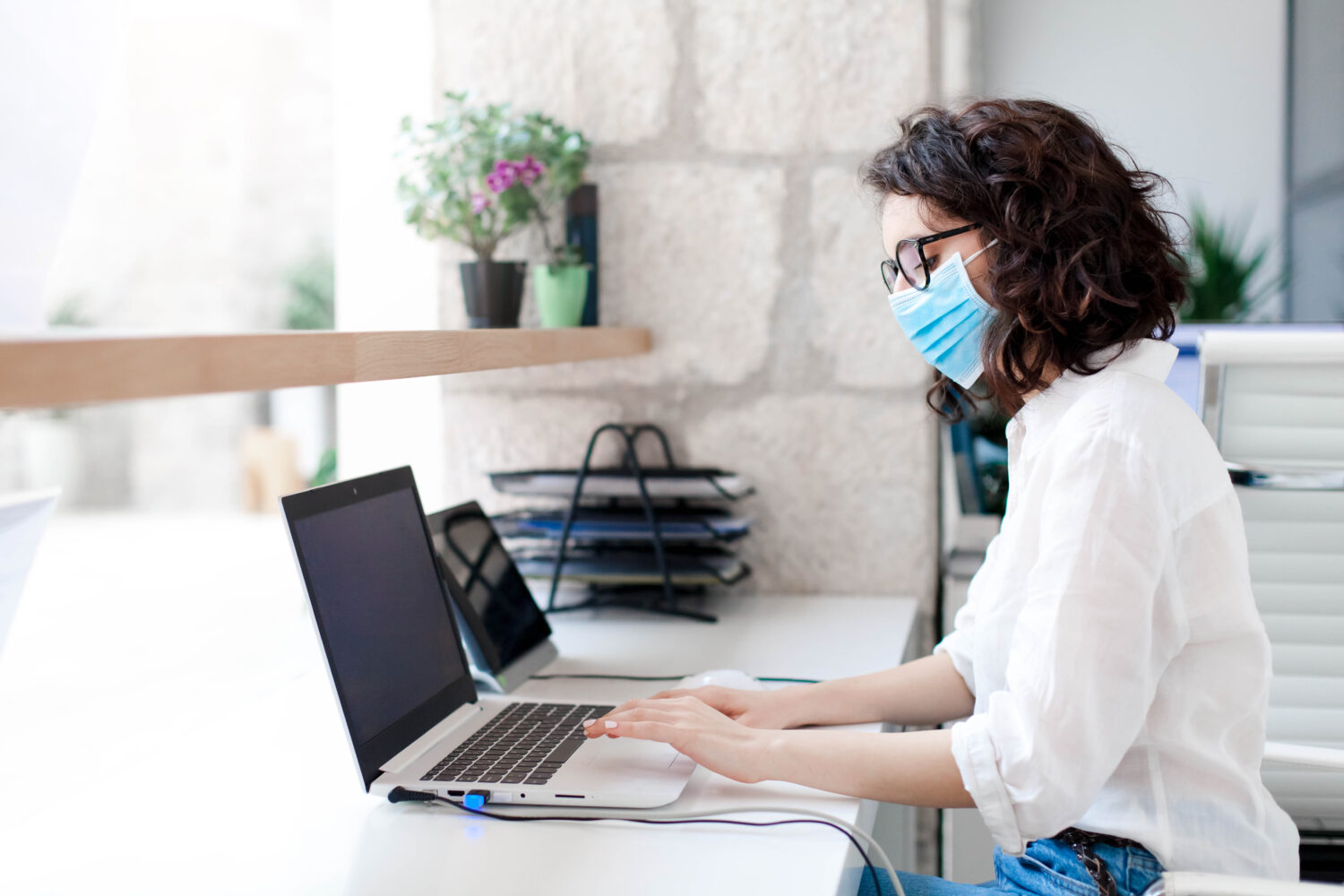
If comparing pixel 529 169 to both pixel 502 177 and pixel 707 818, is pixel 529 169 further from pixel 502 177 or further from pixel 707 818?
pixel 707 818

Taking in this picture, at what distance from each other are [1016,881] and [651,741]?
352mm

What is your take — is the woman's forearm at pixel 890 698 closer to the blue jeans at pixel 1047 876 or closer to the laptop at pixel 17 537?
the blue jeans at pixel 1047 876

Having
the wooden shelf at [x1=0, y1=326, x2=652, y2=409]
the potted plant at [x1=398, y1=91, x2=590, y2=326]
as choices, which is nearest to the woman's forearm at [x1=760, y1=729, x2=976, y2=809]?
the wooden shelf at [x1=0, y1=326, x2=652, y2=409]

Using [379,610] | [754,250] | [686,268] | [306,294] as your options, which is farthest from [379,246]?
[306,294]

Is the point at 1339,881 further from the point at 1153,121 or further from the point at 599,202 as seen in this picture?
the point at 1153,121

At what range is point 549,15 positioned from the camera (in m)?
1.72

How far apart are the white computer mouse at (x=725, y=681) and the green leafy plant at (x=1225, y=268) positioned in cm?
158

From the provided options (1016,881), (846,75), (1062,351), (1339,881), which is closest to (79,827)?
(1016,881)

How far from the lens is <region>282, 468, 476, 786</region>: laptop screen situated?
3.18ft

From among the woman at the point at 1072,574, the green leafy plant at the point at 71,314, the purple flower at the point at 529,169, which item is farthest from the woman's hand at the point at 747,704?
the green leafy plant at the point at 71,314

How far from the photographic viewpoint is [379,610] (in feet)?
3.48

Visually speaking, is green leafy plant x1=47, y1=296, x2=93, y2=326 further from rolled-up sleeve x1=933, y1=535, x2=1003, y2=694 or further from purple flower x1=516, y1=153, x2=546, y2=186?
rolled-up sleeve x1=933, y1=535, x2=1003, y2=694

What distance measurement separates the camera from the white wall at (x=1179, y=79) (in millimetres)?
2230

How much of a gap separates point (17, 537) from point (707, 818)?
56 centimetres
